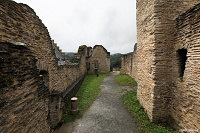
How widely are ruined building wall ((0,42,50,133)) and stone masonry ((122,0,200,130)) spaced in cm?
436

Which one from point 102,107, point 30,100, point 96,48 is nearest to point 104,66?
point 96,48

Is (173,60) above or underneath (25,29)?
underneath

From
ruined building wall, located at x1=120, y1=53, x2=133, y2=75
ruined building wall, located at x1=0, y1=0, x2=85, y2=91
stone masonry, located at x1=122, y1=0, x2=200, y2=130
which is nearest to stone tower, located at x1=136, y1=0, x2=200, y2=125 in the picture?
stone masonry, located at x1=122, y1=0, x2=200, y2=130

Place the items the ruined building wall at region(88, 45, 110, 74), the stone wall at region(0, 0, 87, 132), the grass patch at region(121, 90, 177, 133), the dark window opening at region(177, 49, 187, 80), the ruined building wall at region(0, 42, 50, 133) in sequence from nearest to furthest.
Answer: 1. the ruined building wall at region(0, 42, 50, 133)
2. the stone wall at region(0, 0, 87, 132)
3. the dark window opening at region(177, 49, 187, 80)
4. the grass patch at region(121, 90, 177, 133)
5. the ruined building wall at region(88, 45, 110, 74)

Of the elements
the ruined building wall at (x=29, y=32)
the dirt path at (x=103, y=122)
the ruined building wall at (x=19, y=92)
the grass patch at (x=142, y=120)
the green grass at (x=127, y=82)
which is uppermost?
the ruined building wall at (x=29, y=32)

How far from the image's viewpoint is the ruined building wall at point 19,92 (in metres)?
1.65

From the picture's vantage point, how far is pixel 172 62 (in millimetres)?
3910

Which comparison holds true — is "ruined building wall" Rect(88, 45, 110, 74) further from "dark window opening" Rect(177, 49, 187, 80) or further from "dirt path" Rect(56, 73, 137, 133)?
"dark window opening" Rect(177, 49, 187, 80)

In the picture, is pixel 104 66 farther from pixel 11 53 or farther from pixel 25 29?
pixel 11 53

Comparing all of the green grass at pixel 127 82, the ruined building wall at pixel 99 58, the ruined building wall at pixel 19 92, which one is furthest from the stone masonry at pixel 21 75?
the ruined building wall at pixel 99 58

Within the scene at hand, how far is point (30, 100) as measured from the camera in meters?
2.31

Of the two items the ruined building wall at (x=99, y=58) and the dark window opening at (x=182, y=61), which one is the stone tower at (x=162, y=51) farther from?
the ruined building wall at (x=99, y=58)

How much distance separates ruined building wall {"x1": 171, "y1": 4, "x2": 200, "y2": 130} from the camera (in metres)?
2.88

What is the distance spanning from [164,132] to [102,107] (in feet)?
10.6
